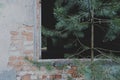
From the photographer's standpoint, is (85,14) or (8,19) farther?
(8,19)

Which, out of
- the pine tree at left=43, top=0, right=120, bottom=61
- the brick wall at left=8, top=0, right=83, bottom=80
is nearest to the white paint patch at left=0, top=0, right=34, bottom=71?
the brick wall at left=8, top=0, right=83, bottom=80

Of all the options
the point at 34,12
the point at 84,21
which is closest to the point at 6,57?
the point at 34,12

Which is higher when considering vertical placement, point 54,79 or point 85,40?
point 85,40

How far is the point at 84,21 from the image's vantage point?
117 inches

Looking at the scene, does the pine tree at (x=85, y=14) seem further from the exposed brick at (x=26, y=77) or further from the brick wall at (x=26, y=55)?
the exposed brick at (x=26, y=77)

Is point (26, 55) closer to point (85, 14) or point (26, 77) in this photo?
point (26, 77)

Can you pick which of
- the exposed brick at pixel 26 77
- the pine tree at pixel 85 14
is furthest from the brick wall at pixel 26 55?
the pine tree at pixel 85 14

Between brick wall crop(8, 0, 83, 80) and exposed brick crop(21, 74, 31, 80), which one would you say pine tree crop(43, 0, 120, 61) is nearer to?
brick wall crop(8, 0, 83, 80)

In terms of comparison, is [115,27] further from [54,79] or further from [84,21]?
[54,79]

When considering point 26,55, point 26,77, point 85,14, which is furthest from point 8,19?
point 85,14

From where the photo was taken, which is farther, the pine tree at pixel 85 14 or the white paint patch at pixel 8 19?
the white paint patch at pixel 8 19

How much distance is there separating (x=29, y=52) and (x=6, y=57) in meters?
0.30

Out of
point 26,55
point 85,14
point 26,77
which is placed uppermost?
point 85,14

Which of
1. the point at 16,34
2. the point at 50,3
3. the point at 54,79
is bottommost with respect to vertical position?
the point at 54,79
